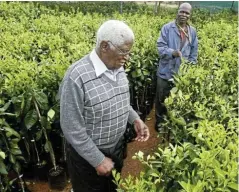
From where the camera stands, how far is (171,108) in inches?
123

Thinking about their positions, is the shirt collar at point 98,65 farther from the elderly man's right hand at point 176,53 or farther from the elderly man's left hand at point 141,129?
the elderly man's right hand at point 176,53

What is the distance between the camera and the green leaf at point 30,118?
3.50 metres

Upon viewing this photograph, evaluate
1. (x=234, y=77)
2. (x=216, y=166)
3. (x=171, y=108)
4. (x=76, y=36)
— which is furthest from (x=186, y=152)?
(x=76, y=36)

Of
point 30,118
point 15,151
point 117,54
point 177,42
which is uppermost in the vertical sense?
point 117,54

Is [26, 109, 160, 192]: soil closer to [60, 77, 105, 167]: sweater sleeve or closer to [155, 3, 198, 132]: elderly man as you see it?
[155, 3, 198, 132]: elderly man

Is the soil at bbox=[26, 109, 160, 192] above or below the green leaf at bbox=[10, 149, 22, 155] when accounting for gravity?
below

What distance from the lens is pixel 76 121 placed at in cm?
243

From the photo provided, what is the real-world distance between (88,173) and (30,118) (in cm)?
107

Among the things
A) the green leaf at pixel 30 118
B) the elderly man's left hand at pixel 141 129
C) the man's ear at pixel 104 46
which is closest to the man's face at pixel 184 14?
the elderly man's left hand at pixel 141 129

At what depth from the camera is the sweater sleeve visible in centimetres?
237

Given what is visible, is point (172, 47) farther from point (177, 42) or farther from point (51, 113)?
point (51, 113)

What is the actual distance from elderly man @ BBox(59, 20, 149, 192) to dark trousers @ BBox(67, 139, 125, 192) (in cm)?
1

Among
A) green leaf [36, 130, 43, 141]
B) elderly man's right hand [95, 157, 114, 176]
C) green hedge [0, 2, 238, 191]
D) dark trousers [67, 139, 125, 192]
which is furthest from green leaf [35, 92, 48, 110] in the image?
elderly man's right hand [95, 157, 114, 176]

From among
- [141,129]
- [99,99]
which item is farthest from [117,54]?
[141,129]
